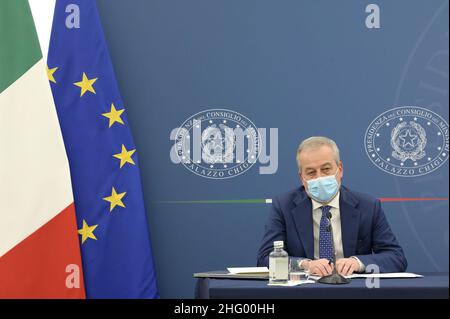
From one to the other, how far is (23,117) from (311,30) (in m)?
1.85

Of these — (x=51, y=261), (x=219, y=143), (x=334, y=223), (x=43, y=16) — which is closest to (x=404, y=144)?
(x=219, y=143)

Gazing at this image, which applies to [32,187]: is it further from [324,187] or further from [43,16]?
[324,187]

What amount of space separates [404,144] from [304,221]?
1376mm

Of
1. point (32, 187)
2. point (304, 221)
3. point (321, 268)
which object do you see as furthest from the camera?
point (32, 187)

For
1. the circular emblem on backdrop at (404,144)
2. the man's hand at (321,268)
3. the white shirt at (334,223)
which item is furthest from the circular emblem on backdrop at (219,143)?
the man's hand at (321,268)

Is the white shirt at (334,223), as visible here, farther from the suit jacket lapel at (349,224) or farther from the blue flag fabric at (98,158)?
the blue flag fabric at (98,158)

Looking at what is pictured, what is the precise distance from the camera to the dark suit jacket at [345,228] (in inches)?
115

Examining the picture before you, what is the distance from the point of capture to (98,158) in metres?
Answer: 3.87

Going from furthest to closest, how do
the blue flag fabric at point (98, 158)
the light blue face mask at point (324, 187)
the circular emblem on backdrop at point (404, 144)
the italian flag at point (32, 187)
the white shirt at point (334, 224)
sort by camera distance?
the circular emblem on backdrop at point (404, 144) < the blue flag fabric at point (98, 158) < the italian flag at point (32, 187) < the white shirt at point (334, 224) < the light blue face mask at point (324, 187)

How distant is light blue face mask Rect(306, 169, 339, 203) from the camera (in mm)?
2801

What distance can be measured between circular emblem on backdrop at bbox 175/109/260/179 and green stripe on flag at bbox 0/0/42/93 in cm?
101

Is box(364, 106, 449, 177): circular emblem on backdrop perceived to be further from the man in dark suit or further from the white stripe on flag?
the white stripe on flag

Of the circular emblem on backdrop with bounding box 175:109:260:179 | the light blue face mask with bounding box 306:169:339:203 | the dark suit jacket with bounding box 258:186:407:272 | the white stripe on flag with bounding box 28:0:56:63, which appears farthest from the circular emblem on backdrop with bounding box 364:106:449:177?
the white stripe on flag with bounding box 28:0:56:63

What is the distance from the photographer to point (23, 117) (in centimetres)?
372
